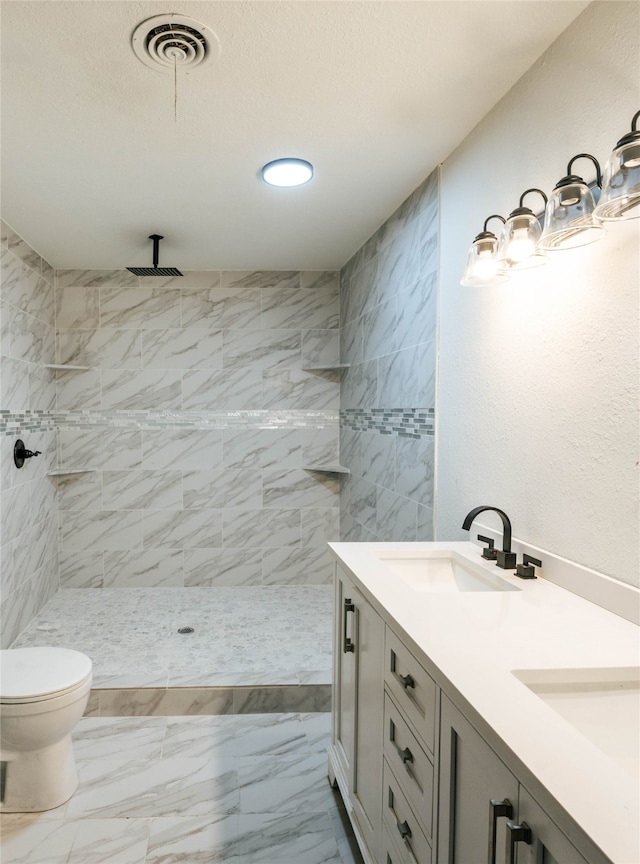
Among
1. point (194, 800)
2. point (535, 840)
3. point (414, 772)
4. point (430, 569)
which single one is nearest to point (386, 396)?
point (430, 569)

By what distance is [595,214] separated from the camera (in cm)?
123

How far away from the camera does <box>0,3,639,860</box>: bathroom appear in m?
1.46

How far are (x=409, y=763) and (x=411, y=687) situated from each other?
0.57 ft

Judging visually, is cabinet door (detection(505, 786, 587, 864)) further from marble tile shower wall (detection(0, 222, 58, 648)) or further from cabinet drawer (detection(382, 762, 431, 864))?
marble tile shower wall (detection(0, 222, 58, 648))

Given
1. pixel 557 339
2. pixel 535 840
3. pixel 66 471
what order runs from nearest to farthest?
pixel 535 840 < pixel 557 339 < pixel 66 471

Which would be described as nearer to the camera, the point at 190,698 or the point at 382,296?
the point at 190,698

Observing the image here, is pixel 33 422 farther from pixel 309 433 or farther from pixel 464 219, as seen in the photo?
pixel 464 219

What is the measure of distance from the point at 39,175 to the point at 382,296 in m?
1.79

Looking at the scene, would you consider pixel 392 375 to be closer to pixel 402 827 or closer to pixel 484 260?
pixel 484 260

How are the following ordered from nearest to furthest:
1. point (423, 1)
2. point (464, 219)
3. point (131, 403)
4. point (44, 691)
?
1. point (423, 1)
2. point (44, 691)
3. point (464, 219)
4. point (131, 403)

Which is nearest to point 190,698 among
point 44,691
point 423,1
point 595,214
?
point 44,691

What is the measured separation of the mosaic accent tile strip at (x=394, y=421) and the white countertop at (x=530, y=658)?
0.87 metres

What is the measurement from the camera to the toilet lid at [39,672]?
196 cm

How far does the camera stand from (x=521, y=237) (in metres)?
1.52
